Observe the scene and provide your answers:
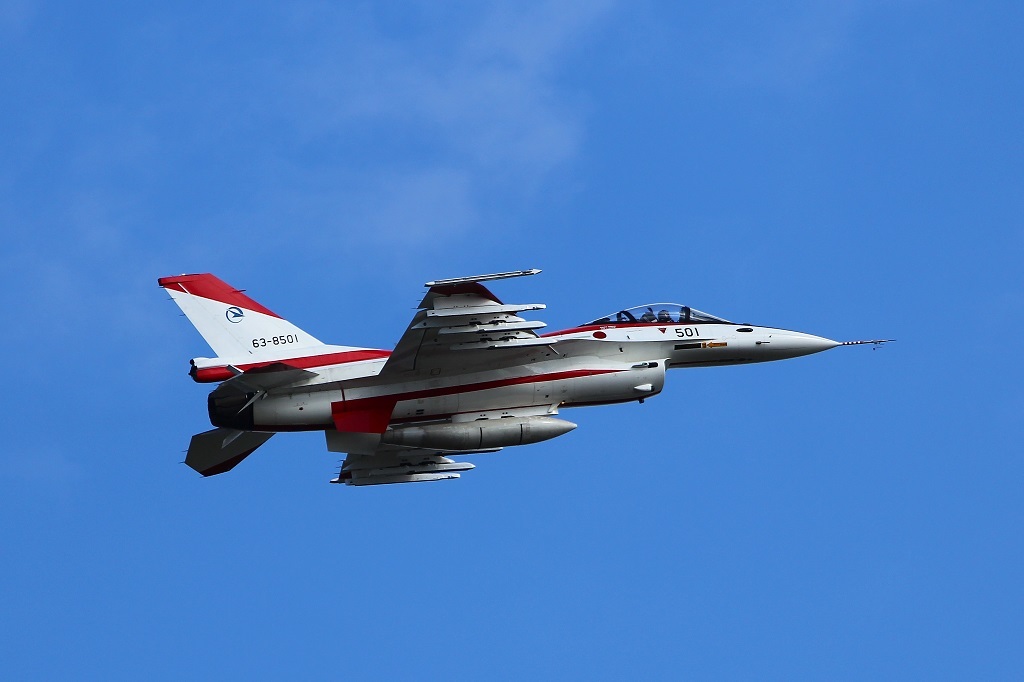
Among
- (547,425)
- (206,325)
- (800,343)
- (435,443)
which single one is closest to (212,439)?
(206,325)

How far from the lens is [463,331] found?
27625 mm

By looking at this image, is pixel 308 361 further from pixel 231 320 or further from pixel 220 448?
pixel 220 448

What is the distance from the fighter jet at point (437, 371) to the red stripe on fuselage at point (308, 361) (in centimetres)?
2

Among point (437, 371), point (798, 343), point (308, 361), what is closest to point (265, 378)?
point (308, 361)

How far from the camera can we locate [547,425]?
29.1 meters

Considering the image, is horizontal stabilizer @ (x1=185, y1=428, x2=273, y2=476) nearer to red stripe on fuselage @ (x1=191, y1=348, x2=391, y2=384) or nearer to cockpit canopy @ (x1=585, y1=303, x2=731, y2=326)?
red stripe on fuselage @ (x1=191, y1=348, x2=391, y2=384)

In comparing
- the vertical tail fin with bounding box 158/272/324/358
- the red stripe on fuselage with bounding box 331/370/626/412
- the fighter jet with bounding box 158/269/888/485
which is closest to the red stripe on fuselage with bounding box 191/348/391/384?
the fighter jet with bounding box 158/269/888/485

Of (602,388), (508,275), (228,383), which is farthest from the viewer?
(602,388)

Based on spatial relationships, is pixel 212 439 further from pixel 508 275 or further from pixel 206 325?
pixel 508 275

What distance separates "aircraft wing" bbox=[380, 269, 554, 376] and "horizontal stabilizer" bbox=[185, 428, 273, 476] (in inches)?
150

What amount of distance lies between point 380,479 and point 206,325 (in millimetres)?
5034

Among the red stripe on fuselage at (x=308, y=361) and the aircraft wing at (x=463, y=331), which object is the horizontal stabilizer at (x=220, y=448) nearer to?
the red stripe on fuselage at (x=308, y=361)

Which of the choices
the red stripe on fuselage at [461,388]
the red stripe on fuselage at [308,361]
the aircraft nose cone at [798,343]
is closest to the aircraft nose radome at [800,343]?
the aircraft nose cone at [798,343]

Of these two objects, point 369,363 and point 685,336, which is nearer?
point 369,363
